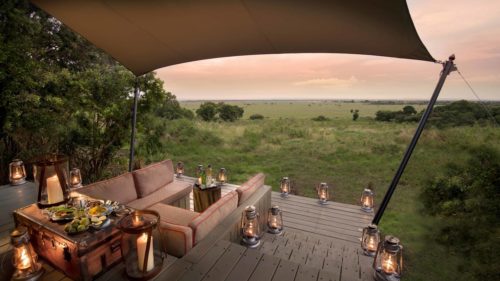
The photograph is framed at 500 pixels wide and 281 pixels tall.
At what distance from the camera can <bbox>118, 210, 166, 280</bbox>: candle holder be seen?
1.27 m

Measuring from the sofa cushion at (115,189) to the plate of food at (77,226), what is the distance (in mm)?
A: 1569

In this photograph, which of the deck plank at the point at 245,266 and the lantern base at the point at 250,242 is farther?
the lantern base at the point at 250,242

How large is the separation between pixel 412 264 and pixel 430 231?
0.87m

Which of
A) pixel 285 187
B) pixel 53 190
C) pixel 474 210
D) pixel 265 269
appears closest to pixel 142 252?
pixel 265 269

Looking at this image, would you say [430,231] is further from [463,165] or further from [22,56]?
[22,56]

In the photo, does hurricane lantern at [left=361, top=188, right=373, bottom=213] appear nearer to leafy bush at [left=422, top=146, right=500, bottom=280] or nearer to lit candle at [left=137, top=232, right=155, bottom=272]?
leafy bush at [left=422, top=146, right=500, bottom=280]

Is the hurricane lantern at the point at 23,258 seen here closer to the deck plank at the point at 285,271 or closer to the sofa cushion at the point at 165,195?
the deck plank at the point at 285,271

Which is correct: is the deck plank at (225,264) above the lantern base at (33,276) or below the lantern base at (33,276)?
below

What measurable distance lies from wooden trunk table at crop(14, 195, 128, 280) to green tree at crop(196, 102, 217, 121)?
1831cm

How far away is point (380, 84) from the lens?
1119 centimetres

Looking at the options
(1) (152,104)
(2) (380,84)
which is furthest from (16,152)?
(2) (380,84)

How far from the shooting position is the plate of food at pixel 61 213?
1530 millimetres

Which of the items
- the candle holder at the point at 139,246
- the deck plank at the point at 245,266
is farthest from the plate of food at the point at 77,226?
the deck plank at the point at 245,266

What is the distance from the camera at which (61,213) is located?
1.58m
